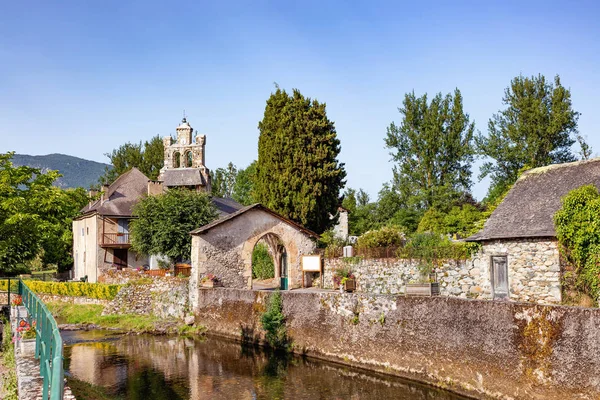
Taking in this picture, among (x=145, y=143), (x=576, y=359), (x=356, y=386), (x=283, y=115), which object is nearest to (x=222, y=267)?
(x=283, y=115)

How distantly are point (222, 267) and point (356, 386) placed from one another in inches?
501

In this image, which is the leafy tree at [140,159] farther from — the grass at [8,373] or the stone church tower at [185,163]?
the grass at [8,373]

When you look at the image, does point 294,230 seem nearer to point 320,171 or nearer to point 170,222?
point 320,171

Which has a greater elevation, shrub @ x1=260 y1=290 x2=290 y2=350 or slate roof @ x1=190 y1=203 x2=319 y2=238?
slate roof @ x1=190 y1=203 x2=319 y2=238

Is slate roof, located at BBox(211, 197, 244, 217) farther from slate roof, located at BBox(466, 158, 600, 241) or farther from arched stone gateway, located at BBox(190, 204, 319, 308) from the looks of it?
slate roof, located at BBox(466, 158, 600, 241)

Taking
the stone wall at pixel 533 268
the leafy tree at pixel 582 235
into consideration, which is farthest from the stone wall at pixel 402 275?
the leafy tree at pixel 582 235

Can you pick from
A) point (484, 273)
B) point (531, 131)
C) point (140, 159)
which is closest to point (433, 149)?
point (531, 131)

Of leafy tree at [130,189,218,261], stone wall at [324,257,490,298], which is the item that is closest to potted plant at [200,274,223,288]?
stone wall at [324,257,490,298]

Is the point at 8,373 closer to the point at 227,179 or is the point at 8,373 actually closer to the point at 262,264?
the point at 262,264

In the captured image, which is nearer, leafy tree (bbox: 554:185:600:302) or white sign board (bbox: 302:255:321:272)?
leafy tree (bbox: 554:185:600:302)

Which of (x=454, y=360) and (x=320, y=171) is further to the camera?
(x=320, y=171)

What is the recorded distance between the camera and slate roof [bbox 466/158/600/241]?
1858 centimetres

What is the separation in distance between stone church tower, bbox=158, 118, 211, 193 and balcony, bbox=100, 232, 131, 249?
6124 millimetres

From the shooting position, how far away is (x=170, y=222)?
115ft
